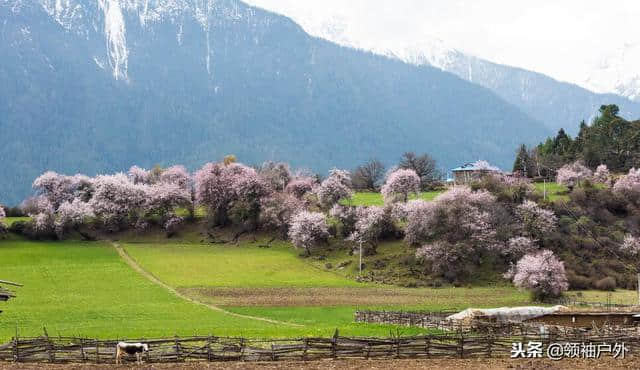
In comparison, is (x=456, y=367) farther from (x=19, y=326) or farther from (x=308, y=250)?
(x=308, y=250)

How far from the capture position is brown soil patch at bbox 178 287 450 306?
237 feet

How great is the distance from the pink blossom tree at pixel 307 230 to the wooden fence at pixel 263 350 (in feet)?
201

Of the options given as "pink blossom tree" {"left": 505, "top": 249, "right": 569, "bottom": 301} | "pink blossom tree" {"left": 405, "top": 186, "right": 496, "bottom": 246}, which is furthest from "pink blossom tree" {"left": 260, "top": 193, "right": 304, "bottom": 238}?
"pink blossom tree" {"left": 505, "top": 249, "right": 569, "bottom": 301}

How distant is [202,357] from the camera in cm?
3794

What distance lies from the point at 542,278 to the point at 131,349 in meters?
49.2

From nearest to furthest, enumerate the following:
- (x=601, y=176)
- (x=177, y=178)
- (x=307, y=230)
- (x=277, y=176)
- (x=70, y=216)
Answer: (x=307, y=230)
(x=70, y=216)
(x=601, y=176)
(x=277, y=176)
(x=177, y=178)

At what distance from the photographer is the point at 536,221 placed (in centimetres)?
9538

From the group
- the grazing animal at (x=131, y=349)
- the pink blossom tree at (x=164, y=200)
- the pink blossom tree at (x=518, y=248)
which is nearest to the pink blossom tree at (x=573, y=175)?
the pink blossom tree at (x=518, y=248)

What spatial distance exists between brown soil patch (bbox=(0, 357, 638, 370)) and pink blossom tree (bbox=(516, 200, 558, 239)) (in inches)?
2308

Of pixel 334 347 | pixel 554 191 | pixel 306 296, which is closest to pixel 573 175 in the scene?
pixel 554 191

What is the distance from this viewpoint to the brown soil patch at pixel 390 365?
35188 mm

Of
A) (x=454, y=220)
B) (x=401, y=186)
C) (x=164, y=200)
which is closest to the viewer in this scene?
(x=454, y=220)

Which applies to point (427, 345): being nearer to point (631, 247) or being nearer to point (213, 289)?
point (213, 289)

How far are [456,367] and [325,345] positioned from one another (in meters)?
6.48
